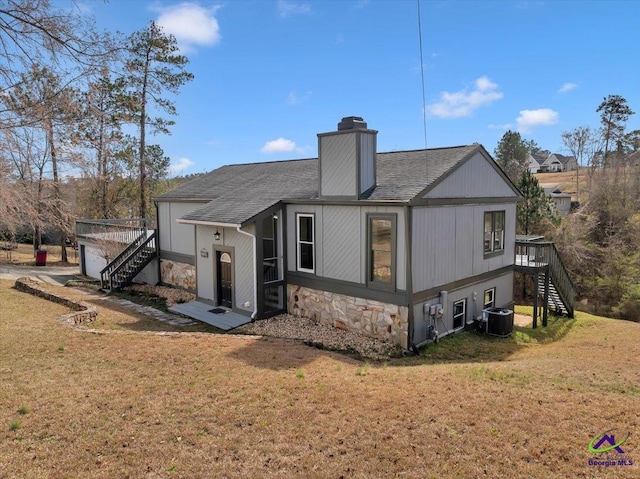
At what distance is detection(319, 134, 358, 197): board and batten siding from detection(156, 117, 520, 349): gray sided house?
0.10ft

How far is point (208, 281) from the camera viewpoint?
14.8 meters

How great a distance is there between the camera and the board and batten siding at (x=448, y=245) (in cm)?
1110

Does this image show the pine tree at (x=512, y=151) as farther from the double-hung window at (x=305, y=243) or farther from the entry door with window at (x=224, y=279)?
the entry door with window at (x=224, y=279)

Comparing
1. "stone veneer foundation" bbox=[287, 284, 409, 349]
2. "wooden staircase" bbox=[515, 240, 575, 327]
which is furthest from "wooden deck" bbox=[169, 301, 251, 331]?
"wooden staircase" bbox=[515, 240, 575, 327]

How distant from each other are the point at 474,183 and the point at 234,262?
312 inches

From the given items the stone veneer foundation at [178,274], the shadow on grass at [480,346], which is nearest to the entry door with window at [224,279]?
the stone veneer foundation at [178,274]

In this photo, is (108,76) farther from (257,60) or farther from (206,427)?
(257,60)

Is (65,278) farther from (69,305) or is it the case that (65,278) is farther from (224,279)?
(224,279)

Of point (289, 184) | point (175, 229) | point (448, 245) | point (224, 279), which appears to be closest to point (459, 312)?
point (448, 245)

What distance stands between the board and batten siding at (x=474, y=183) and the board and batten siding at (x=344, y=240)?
159 cm

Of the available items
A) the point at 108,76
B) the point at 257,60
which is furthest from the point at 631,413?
the point at 257,60

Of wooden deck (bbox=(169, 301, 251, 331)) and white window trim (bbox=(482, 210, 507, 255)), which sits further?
white window trim (bbox=(482, 210, 507, 255))

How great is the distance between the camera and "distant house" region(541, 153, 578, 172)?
84.4 metres

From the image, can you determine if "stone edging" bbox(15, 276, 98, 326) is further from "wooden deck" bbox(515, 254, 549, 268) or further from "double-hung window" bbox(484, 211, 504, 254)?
"wooden deck" bbox(515, 254, 549, 268)
